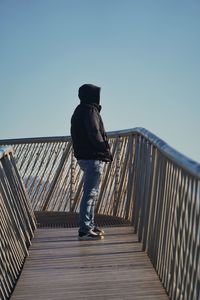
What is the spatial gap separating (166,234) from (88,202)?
6.74 feet

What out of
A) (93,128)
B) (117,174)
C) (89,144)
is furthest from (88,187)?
(117,174)

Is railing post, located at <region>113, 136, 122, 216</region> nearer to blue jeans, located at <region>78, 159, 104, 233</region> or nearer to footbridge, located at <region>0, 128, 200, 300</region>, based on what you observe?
footbridge, located at <region>0, 128, 200, 300</region>

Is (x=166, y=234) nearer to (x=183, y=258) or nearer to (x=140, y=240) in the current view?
(x=183, y=258)

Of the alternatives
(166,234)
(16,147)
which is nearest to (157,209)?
(166,234)

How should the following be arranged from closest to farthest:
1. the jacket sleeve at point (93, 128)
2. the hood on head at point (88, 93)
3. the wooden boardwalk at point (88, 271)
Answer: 1. the wooden boardwalk at point (88, 271)
2. the jacket sleeve at point (93, 128)
3. the hood on head at point (88, 93)

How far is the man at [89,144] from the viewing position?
18.5 ft

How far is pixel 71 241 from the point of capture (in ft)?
19.1

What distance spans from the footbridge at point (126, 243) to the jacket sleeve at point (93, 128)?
1.48 ft

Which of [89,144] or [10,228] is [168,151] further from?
[89,144]

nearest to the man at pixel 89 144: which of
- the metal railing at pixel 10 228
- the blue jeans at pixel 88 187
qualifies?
the blue jeans at pixel 88 187

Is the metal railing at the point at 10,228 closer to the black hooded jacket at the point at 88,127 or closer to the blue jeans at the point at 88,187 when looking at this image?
the blue jeans at the point at 88,187

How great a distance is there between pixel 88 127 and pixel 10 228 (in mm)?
1512

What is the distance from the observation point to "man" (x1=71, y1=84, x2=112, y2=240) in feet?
18.5

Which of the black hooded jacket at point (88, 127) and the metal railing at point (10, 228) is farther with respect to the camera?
the black hooded jacket at point (88, 127)
